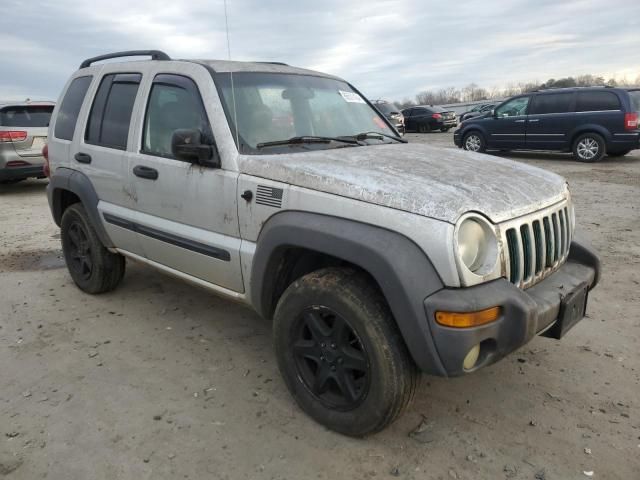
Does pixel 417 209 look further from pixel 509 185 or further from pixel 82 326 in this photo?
pixel 82 326

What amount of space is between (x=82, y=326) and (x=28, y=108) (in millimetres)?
7329

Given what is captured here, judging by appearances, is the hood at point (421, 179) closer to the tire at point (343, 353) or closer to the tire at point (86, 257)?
the tire at point (343, 353)

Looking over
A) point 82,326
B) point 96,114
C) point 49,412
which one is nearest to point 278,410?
point 49,412

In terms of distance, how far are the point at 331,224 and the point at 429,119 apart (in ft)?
76.5

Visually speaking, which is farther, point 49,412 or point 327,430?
point 49,412

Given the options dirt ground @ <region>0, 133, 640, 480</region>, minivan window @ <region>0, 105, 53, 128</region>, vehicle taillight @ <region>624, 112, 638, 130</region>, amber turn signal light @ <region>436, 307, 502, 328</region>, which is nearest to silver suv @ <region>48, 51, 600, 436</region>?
amber turn signal light @ <region>436, 307, 502, 328</region>

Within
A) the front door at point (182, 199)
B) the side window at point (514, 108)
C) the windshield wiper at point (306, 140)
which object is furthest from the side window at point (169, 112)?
the side window at point (514, 108)

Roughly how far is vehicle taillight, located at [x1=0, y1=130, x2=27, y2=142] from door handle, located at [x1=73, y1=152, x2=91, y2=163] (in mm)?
6316

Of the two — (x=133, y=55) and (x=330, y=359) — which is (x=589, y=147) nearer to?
(x=133, y=55)

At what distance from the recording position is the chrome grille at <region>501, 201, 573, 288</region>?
238cm

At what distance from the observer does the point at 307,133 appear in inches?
128

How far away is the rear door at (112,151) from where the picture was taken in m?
3.72

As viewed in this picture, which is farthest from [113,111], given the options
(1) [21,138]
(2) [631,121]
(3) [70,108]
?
(2) [631,121]

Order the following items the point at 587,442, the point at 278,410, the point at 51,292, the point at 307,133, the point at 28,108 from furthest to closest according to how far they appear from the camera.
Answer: the point at 28,108
the point at 51,292
the point at 307,133
the point at 278,410
the point at 587,442
